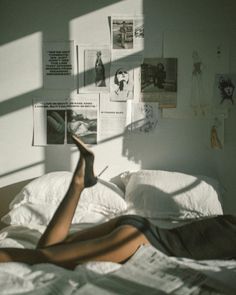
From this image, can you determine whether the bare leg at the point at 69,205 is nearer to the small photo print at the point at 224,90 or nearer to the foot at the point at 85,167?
the foot at the point at 85,167

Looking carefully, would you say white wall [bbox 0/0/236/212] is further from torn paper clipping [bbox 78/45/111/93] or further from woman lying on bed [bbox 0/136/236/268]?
woman lying on bed [bbox 0/136/236/268]

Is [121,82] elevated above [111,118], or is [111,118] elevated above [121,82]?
[121,82]

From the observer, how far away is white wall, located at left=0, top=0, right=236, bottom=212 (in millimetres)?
2387

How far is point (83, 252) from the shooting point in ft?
4.67

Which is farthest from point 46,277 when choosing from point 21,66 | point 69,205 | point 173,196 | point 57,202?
point 21,66

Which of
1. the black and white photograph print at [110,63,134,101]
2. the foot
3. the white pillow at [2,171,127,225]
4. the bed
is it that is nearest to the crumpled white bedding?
the bed

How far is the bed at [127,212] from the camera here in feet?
4.01

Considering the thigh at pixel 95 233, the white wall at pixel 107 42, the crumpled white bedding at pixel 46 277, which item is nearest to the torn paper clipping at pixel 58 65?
the white wall at pixel 107 42

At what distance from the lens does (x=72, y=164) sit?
2.50 m

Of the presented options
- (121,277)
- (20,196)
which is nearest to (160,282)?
(121,277)

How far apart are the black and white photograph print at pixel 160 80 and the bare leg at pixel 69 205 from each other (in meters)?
0.86

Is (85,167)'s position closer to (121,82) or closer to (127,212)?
(127,212)

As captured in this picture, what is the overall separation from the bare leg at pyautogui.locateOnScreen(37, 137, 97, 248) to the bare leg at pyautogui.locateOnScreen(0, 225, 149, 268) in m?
0.14

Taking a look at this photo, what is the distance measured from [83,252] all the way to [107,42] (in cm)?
145
